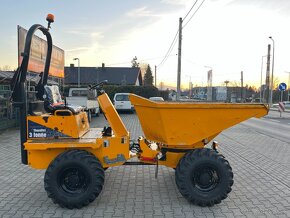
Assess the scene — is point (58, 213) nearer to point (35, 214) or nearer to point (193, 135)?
point (35, 214)

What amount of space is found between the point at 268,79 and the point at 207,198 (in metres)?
31.3

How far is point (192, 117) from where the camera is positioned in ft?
13.4

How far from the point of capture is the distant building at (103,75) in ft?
144

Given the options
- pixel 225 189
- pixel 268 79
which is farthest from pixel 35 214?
pixel 268 79

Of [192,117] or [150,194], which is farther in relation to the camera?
[150,194]

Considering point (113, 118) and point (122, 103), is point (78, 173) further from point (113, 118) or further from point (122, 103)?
point (122, 103)

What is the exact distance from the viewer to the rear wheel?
12.9ft

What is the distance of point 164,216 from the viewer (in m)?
3.79

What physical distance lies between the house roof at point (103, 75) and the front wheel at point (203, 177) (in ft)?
130

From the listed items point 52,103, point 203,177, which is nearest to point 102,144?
point 52,103

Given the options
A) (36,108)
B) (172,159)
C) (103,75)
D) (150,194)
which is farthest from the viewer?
(103,75)

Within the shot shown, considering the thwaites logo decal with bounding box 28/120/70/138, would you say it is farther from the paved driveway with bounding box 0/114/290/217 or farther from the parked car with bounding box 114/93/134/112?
the parked car with bounding box 114/93/134/112

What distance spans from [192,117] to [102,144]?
1380 mm

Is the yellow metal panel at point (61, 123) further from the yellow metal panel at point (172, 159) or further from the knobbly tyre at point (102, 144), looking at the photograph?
the yellow metal panel at point (172, 159)
